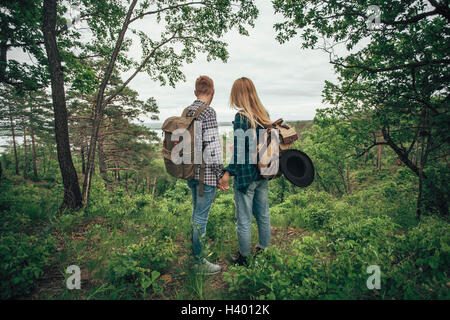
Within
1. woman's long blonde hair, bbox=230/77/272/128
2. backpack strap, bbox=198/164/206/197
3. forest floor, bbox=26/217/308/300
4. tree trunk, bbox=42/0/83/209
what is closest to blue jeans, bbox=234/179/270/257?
backpack strap, bbox=198/164/206/197

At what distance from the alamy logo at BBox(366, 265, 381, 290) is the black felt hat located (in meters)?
0.97

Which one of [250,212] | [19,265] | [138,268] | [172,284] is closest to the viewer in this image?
[138,268]

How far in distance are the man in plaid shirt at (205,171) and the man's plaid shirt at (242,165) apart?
181 mm

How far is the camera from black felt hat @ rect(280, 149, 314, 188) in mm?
2311

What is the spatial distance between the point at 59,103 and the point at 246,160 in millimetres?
4837

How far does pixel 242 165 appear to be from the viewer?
7.14 ft

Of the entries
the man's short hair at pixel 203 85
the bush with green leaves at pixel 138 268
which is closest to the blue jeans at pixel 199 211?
the bush with green leaves at pixel 138 268

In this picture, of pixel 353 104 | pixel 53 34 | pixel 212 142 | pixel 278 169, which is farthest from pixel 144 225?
pixel 353 104

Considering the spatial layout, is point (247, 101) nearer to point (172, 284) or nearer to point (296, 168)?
point (296, 168)

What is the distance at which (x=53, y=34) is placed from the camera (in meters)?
4.25

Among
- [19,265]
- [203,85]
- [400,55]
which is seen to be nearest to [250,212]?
[203,85]

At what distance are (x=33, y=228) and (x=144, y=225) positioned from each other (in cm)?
184

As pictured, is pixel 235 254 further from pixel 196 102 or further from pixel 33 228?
pixel 33 228

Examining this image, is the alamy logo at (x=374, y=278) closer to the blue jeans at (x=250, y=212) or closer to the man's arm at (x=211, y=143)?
the blue jeans at (x=250, y=212)
